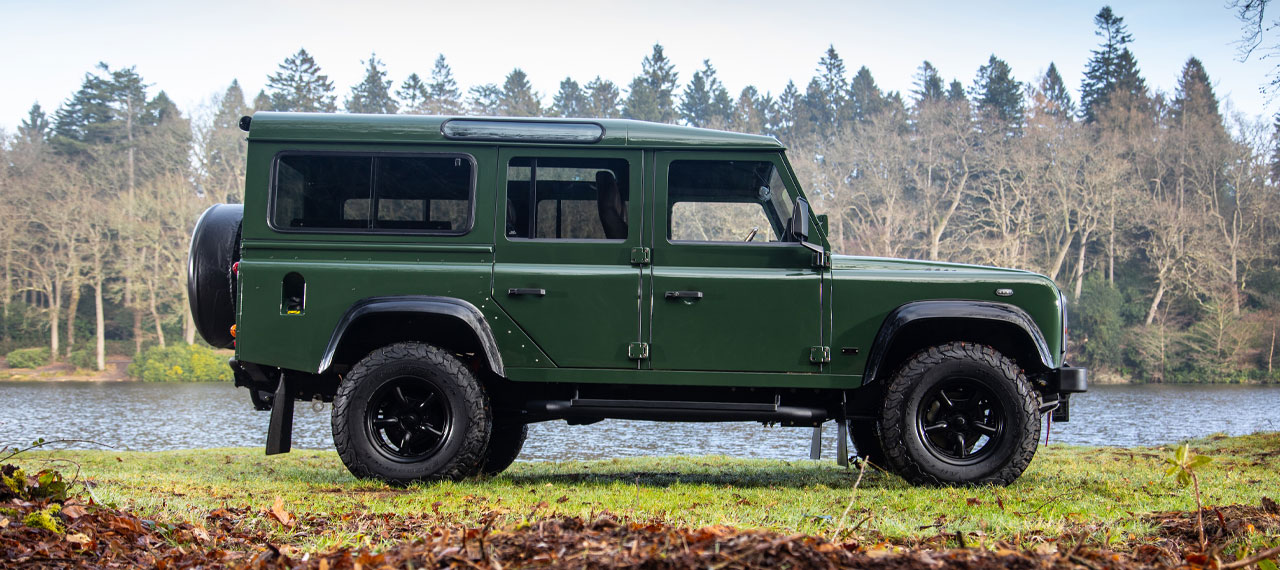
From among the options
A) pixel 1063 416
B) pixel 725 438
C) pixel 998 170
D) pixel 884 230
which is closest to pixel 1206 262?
pixel 998 170

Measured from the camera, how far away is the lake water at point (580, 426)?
1477cm

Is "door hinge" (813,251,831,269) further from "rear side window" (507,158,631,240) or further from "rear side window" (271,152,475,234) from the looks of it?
"rear side window" (271,152,475,234)

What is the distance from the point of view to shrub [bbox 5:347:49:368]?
42.3 meters

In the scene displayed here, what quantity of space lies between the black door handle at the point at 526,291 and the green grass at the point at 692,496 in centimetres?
136

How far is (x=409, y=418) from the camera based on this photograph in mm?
6828

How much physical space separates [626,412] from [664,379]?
356mm

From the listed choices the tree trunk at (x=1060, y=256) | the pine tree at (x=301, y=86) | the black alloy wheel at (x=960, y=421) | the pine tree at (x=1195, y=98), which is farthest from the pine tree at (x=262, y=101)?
the black alloy wheel at (x=960, y=421)

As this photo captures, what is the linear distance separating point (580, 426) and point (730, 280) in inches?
518

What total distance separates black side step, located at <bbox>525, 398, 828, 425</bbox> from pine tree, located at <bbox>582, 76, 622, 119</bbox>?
64194 millimetres

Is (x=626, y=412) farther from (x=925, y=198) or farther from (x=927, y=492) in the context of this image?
(x=925, y=198)

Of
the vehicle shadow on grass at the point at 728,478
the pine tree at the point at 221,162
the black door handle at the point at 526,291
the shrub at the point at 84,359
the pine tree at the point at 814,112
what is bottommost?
the shrub at the point at 84,359

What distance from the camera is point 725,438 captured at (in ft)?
54.4

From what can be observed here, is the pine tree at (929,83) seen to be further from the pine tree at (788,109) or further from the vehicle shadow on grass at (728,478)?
the vehicle shadow on grass at (728,478)

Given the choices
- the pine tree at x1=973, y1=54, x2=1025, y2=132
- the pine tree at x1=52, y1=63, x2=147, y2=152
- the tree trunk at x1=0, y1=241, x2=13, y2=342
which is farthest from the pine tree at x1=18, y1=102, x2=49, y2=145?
the pine tree at x1=973, y1=54, x2=1025, y2=132
